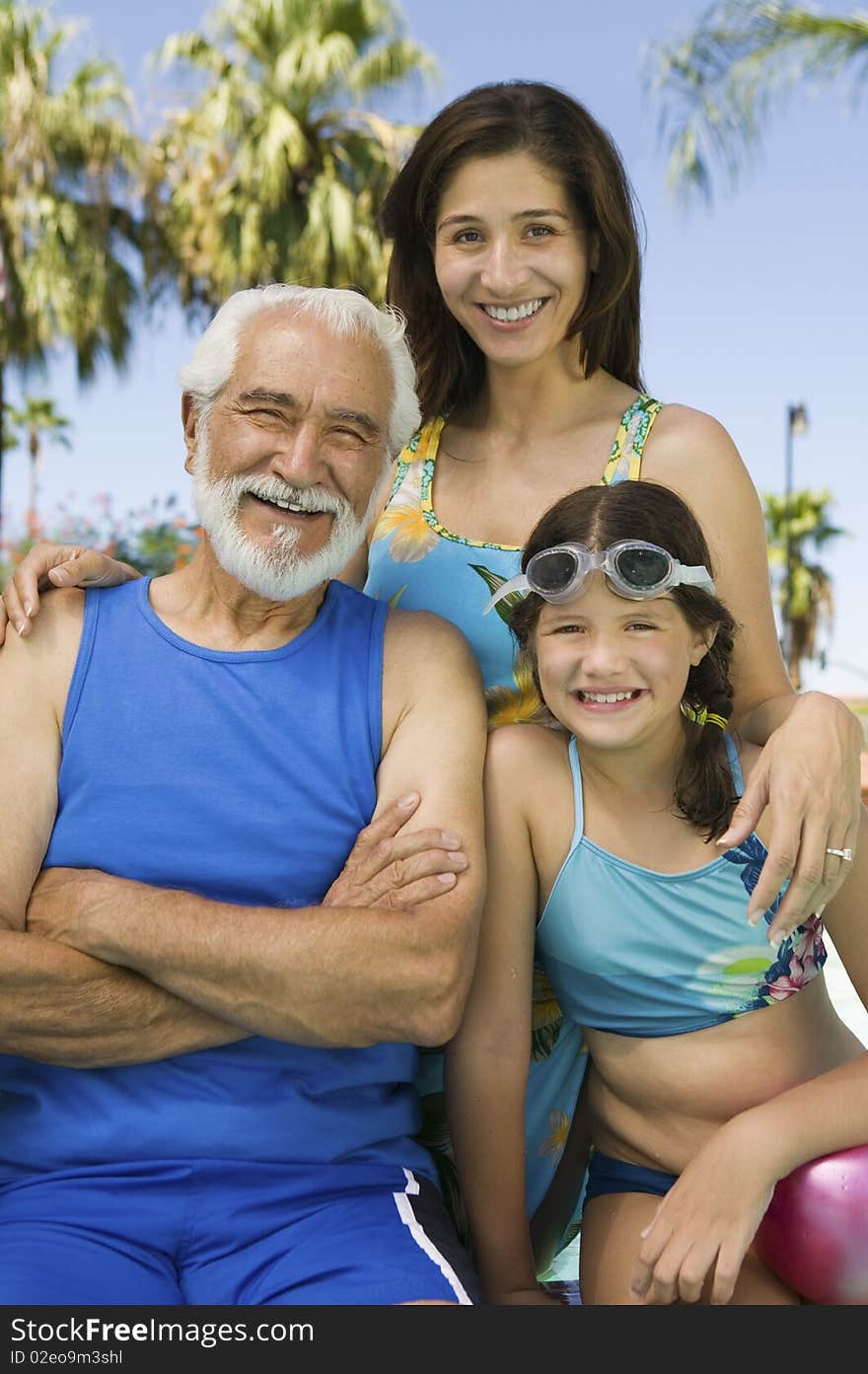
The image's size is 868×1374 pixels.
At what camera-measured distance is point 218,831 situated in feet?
8.11

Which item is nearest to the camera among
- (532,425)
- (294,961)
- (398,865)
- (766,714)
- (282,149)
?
(294,961)

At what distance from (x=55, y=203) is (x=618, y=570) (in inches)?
795

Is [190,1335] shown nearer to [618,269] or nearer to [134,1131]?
[134,1131]

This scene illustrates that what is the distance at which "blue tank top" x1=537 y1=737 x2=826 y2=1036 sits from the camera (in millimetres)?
2516

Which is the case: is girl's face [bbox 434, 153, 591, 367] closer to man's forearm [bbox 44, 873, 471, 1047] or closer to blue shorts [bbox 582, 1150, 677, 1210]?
man's forearm [bbox 44, 873, 471, 1047]

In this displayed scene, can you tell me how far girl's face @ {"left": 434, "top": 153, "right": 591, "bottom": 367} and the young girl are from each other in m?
0.56

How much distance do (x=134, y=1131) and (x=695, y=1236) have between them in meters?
0.93

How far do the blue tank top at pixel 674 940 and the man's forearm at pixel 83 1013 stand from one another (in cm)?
66

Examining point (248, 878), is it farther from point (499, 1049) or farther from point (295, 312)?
point (295, 312)

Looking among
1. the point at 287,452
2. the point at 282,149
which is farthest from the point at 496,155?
the point at 282,149

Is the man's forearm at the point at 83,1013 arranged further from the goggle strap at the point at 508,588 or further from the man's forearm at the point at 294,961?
the goggle strap at the point at 508,588

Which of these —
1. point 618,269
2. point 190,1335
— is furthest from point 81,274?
point 190,1335

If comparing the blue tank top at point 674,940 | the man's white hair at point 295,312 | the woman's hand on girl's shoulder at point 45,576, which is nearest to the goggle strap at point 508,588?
the man's white hair at point 295,312

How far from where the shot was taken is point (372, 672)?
260 cm
